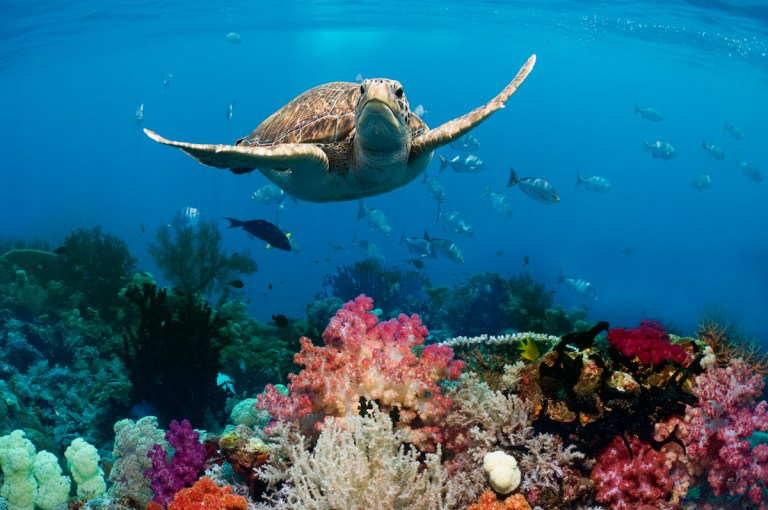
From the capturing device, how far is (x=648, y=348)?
9.59 feet

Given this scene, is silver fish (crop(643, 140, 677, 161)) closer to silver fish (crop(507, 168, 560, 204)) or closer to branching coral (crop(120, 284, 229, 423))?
silver fish (crop(507, 168, 560, 204))

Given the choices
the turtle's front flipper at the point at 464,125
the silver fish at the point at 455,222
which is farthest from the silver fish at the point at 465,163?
the turtle's front flipper at the point at 464,125

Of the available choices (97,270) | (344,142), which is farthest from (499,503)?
(97,270)

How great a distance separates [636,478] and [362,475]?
148cm

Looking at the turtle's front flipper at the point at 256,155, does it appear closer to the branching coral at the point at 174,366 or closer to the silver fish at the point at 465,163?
the branching coral at the point at 174,366

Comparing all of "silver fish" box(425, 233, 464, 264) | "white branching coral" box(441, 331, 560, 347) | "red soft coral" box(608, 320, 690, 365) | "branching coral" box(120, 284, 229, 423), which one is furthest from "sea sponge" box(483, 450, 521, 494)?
"silver fish" box(425, 233, 464, 264)

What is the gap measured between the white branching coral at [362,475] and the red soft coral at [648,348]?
4.38 ft

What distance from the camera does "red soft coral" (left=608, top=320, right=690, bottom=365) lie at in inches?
114

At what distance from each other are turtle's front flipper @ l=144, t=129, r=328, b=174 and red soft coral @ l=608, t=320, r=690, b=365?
299 centimetres

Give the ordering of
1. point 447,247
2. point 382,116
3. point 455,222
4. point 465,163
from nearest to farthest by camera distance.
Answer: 1. point 382,116
2. point 447,247
3. point 465,163
4. point 455,222

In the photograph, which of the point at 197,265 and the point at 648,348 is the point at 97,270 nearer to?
the point at 197,265

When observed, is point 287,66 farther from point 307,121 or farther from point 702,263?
point 307,121

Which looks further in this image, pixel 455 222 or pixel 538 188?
pixel 455 222

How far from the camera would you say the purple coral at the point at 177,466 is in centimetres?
341
